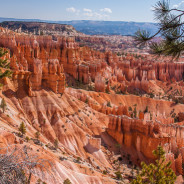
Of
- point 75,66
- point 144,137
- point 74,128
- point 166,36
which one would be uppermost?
point 166,36

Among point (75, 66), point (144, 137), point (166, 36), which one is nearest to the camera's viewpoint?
point (166, 36)

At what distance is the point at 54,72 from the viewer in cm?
3416

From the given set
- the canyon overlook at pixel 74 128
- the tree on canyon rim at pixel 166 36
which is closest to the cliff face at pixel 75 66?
the canyon overlook at pixel 74 128

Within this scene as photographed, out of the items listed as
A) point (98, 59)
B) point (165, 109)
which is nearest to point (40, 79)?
point (165, 109)

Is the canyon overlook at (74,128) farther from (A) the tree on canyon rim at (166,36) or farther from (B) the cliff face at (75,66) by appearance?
(A) the tree on canyon rim at (166,36)

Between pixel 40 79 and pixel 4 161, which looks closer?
pixel 4 161

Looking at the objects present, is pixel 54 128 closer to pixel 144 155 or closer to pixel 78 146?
pixel 78 146

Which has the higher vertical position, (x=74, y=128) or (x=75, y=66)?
(x=75, y=66)

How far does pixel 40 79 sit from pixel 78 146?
11429mm

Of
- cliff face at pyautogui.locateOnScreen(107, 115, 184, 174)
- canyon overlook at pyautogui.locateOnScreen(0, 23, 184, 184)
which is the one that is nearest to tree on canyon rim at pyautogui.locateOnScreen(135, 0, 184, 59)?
canyon overlook at pyautogui.locateOnScreen(0, 23, 184, 184)

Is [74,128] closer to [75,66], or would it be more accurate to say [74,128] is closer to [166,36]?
[166,36]

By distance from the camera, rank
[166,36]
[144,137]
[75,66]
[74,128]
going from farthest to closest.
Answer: [75,66], [144,137], [74,128], [166,36]

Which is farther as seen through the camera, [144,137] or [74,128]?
[144,137]

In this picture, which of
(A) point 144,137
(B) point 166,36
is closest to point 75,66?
(A) point 144,137
